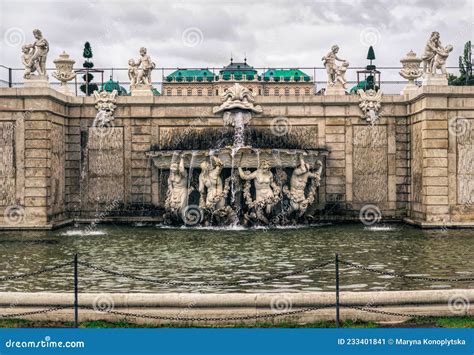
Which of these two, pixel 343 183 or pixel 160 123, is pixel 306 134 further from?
pixel 160 123

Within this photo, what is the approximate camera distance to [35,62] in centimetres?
2620

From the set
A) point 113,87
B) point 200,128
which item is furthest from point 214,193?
point 113,87

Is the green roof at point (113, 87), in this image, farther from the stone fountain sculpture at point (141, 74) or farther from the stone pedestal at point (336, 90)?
the stone pedestal at point (336, 90)

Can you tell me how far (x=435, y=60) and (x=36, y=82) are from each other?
47.2 feet

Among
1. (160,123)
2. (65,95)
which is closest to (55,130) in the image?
(65,95)

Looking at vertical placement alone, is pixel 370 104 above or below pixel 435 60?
below

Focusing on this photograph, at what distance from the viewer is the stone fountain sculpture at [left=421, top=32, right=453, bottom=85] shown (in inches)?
1039

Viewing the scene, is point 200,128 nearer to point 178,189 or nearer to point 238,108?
point 238,108

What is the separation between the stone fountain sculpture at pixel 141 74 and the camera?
96.4 ft

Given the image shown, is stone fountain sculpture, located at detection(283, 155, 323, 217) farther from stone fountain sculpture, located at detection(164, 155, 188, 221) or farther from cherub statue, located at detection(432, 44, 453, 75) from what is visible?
cherub statue, located at detection(432, 44, 453, 75)

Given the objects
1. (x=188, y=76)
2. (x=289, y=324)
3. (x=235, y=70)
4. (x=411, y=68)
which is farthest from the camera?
(x=188, y=76)

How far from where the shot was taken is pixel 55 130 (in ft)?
89.6

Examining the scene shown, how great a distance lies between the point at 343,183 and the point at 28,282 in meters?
17.7

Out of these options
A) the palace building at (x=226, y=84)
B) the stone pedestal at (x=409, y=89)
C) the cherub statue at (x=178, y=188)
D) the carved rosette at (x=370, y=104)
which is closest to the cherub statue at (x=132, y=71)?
the cherub statue at (x=178, y=188)
